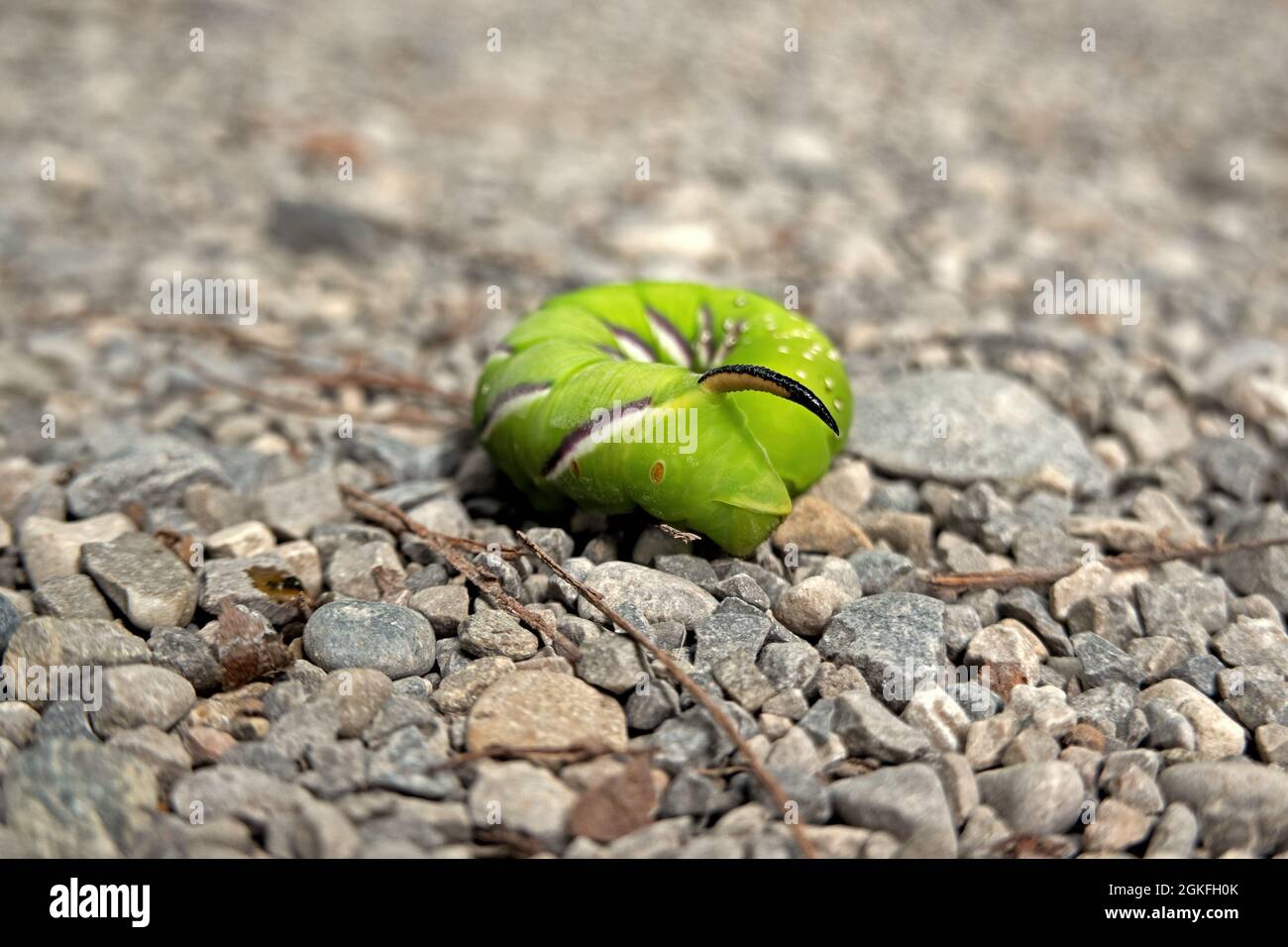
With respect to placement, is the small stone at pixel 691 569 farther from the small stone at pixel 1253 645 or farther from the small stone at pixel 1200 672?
the small stone at pixel 1253 645

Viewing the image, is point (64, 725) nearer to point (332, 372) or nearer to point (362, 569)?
point (362, 569)

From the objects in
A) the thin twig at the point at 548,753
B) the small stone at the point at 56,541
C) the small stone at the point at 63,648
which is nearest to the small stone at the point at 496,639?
the thin twig at the point at 548,753

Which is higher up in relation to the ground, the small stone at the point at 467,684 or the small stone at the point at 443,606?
the small stone at the point at 443,606

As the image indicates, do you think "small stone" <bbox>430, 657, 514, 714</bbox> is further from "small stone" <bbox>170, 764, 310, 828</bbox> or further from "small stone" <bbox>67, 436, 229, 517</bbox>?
"small stone" <bbox>67, 436, 229, 517</bbox>

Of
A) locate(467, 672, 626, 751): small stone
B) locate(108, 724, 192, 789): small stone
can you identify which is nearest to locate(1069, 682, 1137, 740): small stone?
locate(467, 672, 626, 751): small stone

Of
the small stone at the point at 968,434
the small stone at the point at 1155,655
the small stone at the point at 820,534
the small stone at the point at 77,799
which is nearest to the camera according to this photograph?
the small stone at the point at 77,799

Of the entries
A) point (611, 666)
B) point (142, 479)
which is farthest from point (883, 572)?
point (142, 479)
